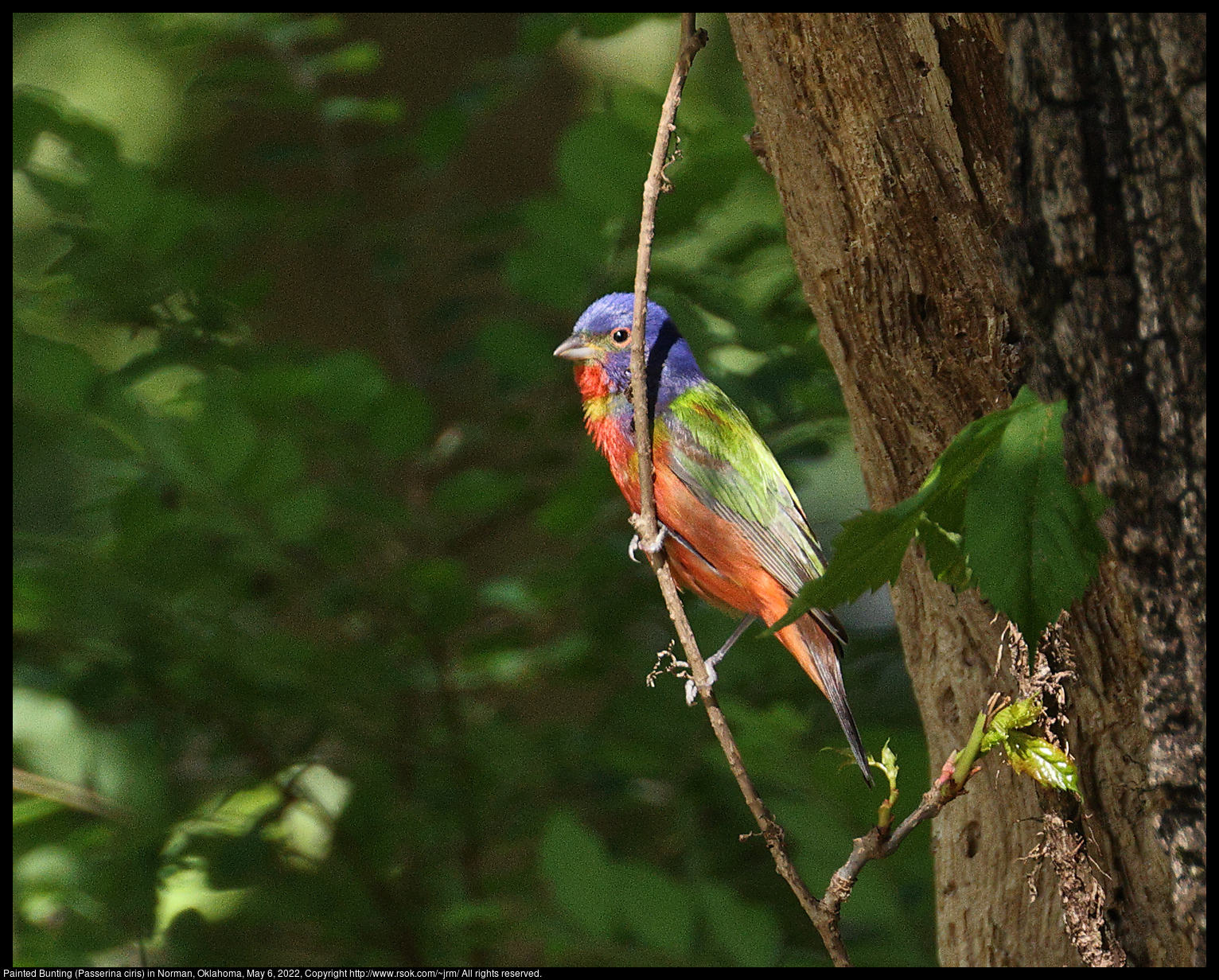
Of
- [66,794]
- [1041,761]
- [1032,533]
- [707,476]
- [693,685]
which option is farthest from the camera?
[66,794]

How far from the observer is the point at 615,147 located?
127 inches

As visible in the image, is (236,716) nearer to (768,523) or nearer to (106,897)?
(106,897)

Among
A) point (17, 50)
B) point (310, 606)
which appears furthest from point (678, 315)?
point (17, 50)

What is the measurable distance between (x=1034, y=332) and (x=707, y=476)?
1350 millimetres

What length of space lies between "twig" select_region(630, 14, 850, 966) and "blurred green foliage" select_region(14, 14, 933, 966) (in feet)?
3.19

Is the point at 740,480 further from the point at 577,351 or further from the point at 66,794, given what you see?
the point at 66,794

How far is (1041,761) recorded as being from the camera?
1399 millimetres

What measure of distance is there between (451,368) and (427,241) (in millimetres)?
1222

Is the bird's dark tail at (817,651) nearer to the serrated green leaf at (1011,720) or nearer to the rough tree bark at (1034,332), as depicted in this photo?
the rough tree bark at (1034,332)

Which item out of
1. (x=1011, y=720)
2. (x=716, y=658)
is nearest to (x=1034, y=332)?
(x=1011, y=720)

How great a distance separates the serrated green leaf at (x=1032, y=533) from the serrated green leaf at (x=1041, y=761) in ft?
0.94

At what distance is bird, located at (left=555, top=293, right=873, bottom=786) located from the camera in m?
2.72

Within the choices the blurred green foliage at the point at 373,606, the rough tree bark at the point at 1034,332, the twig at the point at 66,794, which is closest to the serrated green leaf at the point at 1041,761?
the rough tree bark at the point at 1034,332

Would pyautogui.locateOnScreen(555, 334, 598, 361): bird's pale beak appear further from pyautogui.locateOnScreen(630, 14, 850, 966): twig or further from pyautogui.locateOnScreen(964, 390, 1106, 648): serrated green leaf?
pyautogui.locateOnScreen(964, 390, 1106, 648): serrated green leaf
